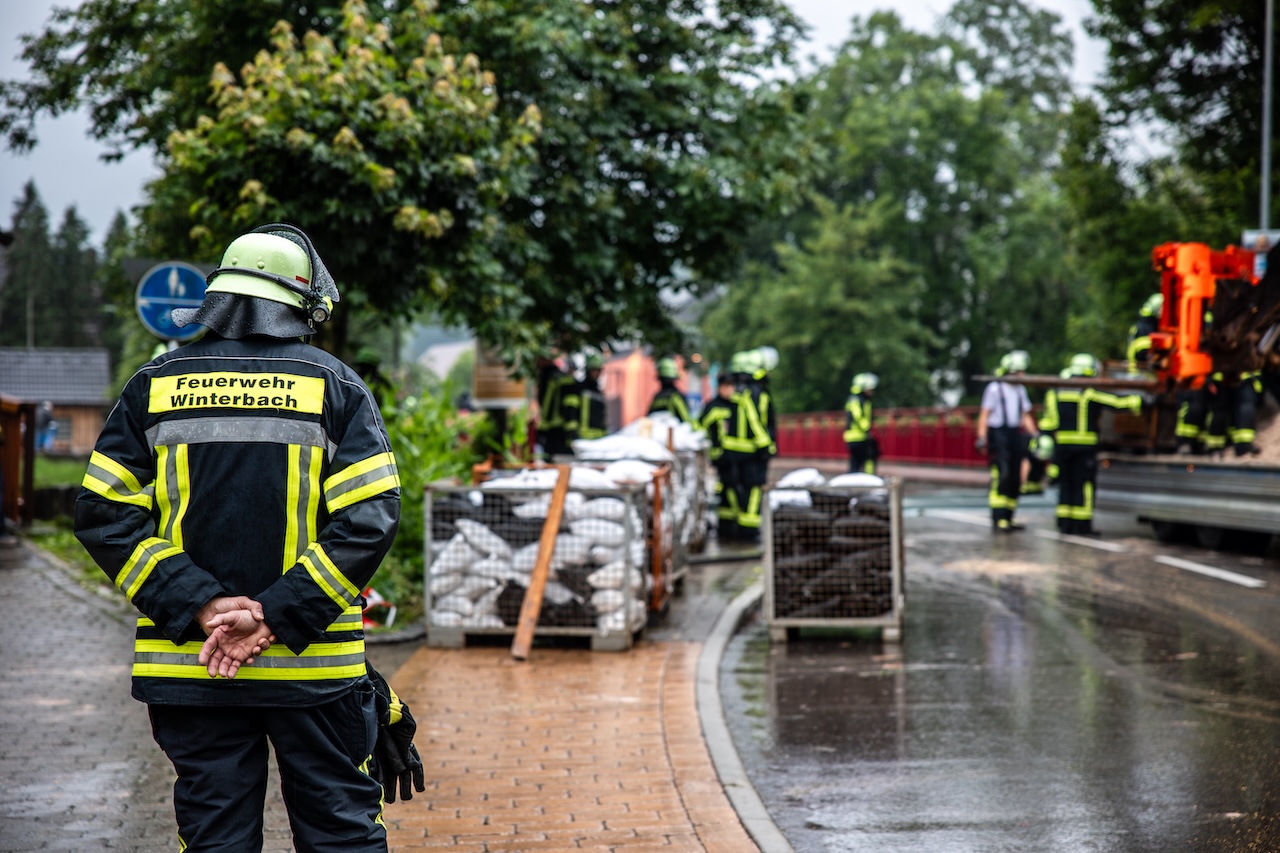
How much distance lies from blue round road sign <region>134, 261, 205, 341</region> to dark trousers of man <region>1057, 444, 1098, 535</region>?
9273 millimetres

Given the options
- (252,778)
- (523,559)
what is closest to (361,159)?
(523,559)

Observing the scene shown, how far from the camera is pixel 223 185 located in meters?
10.2

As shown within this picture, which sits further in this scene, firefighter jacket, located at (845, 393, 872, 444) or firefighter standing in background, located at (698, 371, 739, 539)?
firefighter jacket, located at (845, 393, 872, 444)

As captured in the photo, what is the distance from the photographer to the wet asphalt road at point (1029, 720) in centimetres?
515

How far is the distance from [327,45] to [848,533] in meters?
5.12

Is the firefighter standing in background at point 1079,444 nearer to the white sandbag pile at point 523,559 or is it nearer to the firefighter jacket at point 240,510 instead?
the white sandbag pile at point 523,559

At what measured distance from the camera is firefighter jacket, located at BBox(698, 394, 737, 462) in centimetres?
1519

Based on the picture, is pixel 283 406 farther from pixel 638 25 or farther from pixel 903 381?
pixel 903 381

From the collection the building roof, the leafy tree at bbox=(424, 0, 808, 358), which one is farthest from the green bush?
the building roof

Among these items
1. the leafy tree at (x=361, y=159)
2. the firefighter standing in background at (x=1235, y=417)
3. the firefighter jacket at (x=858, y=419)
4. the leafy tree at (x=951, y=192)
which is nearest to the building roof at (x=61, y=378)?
the leafy tree at (x=951, y=192)

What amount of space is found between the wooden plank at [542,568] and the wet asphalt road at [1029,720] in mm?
1221

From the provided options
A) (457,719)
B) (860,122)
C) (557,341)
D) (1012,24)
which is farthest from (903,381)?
(457,719)

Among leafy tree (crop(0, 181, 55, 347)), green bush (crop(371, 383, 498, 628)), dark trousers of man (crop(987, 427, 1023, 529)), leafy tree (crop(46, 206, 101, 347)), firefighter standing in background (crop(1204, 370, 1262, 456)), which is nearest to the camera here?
green bush (crop(371, 383, 498, 628))

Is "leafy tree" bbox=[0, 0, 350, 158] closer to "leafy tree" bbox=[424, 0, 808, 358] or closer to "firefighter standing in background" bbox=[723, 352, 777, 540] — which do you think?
"leafy tree" bbox=[424, 0, 808, 358]
